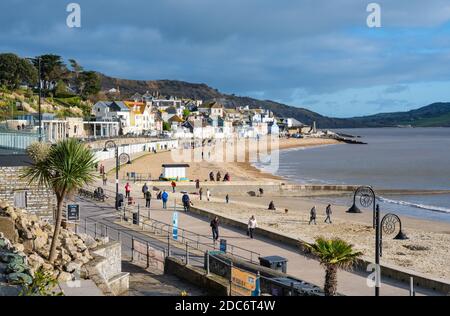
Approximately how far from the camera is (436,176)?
66562 mm

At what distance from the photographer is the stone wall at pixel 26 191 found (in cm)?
1839

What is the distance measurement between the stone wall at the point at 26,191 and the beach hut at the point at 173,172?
1115 inches

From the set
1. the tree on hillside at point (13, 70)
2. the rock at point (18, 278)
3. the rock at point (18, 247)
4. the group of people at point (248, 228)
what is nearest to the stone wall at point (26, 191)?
the rock at point (18, 247)

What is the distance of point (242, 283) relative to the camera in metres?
13.0

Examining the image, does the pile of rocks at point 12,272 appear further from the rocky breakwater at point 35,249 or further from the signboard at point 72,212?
the signboard at point 72,212

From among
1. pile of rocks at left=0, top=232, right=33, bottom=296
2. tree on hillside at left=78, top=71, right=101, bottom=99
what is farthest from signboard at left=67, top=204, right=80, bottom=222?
tree on hillside at left=78, top=71, right=101, bottom=99

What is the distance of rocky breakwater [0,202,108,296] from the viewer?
440 inches

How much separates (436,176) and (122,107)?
2759 inches

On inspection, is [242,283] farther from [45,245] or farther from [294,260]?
[45,245]

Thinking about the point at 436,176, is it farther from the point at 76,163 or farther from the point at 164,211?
the point at 76,163

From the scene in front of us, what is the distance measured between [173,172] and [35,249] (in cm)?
3361

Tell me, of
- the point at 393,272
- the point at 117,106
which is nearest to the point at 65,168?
the point at 393,272

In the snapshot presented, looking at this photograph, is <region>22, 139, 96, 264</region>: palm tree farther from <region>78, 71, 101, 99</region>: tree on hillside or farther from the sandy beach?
<region>78, 71, 101, 99</region>: tree on hillside

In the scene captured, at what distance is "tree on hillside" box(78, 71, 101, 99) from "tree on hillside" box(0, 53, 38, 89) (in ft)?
53.3
